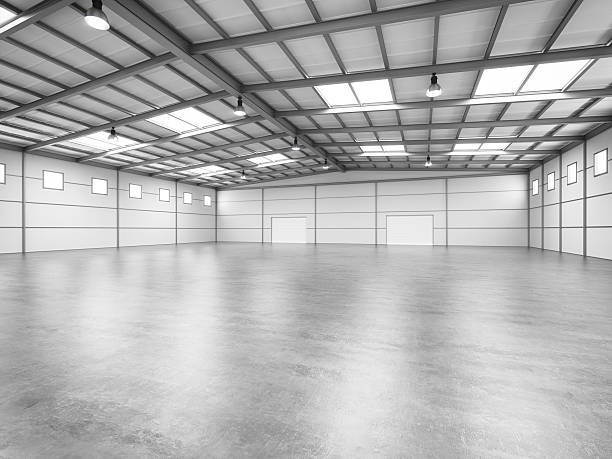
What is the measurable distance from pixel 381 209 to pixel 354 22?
827 inches

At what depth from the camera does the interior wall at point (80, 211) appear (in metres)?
18.1

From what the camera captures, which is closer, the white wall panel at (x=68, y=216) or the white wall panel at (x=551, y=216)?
the white wall panel at (x=68, y=216)

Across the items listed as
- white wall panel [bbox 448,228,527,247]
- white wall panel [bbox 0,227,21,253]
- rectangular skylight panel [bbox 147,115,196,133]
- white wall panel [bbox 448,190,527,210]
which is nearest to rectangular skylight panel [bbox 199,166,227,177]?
rectangular skylight panel [bbox 147,115,196,133]

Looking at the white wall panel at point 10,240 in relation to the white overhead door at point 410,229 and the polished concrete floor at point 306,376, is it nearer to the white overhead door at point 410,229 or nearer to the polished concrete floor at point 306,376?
the polished concrete floor at point 306,376

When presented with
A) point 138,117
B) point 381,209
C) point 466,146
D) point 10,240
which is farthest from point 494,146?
point 10,240

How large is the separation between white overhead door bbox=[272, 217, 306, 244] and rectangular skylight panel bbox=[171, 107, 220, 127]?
15942 millimetres

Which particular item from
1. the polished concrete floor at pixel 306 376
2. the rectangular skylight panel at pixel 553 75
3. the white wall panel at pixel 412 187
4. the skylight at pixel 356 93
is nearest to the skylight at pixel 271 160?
the white wall panel at pixel 412 187

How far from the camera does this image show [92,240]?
2219 centimetres

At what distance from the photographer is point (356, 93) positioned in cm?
1262

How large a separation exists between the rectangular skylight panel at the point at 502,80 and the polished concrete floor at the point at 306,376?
765 centimetres

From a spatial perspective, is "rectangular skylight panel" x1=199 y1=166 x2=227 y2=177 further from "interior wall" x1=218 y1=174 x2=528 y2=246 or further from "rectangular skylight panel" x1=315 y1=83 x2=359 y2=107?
"rectangular skylight panel" x1=315 y1=83 x2=359 y2=107

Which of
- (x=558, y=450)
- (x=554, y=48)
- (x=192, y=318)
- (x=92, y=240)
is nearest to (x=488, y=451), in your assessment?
(x=558, y=450)

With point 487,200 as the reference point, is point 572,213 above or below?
below

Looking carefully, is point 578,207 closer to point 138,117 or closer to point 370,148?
point 370,148
